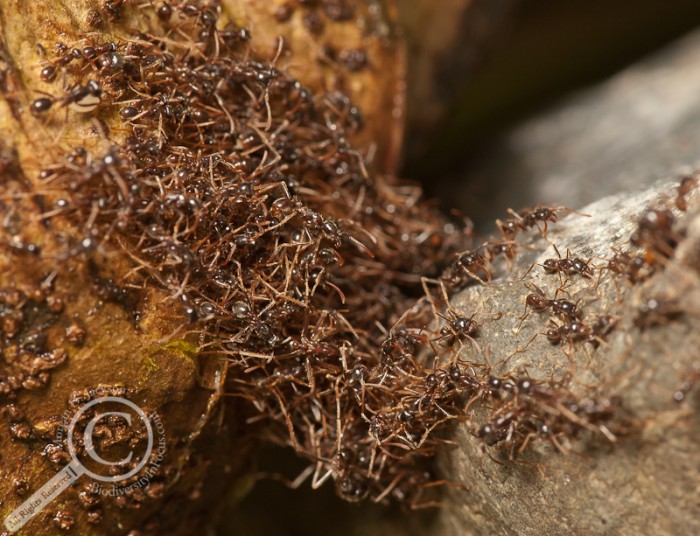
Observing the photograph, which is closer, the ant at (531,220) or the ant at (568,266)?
the ant at (568,266)

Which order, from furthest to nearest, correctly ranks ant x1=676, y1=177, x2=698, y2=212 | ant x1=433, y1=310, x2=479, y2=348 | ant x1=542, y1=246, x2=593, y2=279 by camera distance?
1. ant x1=433, y1=310, x2=479, y2=348
2. ant x1=542, y1=246, x2=593, y2=279
3. ant x1=676, y1=177, x2=698, y2=212

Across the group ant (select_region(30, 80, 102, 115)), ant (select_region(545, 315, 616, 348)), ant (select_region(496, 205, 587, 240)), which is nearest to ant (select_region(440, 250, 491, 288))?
ant (select_region(496, 205, 587, 240))

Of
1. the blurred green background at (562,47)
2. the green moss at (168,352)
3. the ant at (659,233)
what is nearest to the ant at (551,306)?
the ant at (659,233)

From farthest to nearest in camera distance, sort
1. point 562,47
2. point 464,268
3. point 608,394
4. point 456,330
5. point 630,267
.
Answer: point 562,47, point 464,268, point 456,330, point 630,267, point 608,394

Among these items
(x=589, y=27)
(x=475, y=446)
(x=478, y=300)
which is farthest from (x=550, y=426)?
(x=589, y=27)

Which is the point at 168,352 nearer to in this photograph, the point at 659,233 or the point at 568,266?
the point at 568,266

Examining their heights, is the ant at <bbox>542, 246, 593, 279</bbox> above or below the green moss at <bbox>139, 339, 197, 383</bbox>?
above

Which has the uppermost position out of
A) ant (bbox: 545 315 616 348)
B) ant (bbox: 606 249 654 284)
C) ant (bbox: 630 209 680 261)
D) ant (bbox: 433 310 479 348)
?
ant (bbox: 630 209 680 261)

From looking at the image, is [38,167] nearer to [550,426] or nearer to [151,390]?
[151,390]

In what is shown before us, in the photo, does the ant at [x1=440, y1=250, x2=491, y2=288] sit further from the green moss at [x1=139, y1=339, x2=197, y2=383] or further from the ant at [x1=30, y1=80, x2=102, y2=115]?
the ant at [x1=30, y1=80, x2=102, y2=115]

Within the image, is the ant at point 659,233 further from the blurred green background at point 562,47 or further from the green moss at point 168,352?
the blurred green background at point 562,47

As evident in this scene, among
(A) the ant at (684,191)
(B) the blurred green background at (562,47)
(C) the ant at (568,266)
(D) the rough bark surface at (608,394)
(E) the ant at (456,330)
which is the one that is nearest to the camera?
(D) the rough bark surface at (608,394)

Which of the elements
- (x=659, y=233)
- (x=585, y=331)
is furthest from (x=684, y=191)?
(x=585, y=331)
